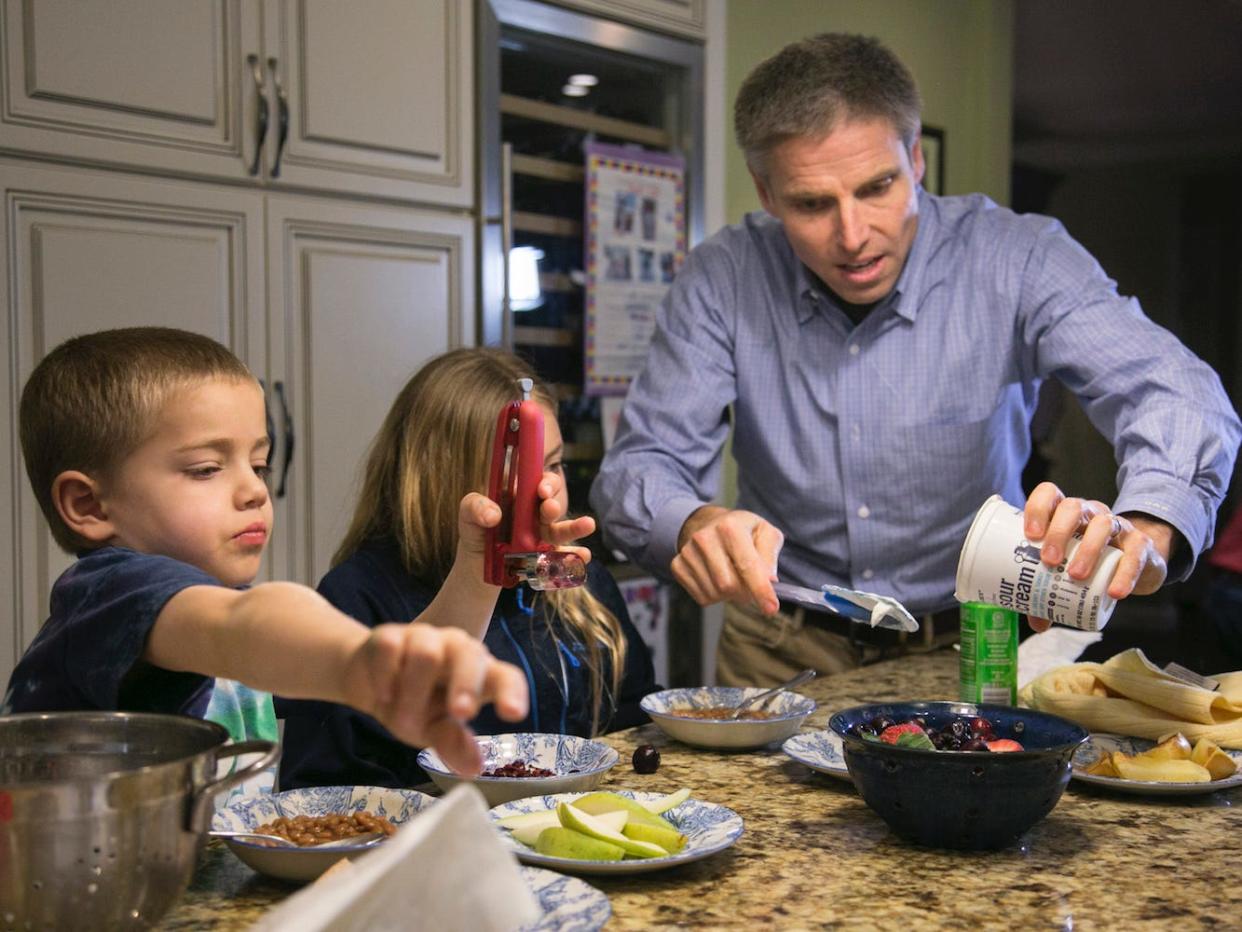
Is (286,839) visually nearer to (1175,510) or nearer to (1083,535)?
(1083,535)

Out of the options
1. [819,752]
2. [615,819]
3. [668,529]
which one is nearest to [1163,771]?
[819,752]

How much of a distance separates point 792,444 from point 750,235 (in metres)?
0.39

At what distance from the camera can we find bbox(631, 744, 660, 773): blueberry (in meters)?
1.36

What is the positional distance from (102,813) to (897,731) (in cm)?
70

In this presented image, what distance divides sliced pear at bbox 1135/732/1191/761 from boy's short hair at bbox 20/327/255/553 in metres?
0.99

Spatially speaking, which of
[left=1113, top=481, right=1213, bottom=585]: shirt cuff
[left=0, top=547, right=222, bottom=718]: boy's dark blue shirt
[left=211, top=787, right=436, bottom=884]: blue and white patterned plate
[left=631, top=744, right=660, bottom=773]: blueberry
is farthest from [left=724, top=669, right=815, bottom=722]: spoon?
[left=0, top=547, right=222, bottom=718]: boy's dark blue shirt

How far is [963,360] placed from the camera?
2.15 meters

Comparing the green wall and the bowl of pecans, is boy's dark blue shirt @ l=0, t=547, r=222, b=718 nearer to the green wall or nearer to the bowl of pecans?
the bowl of pecans

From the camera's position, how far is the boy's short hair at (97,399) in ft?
4.07

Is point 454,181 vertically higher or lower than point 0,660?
higher

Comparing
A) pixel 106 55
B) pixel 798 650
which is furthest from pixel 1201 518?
pixel 106 55

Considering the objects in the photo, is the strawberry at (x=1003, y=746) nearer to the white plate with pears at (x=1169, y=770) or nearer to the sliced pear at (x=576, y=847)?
the white plate with pears at (x=1169, y=770)

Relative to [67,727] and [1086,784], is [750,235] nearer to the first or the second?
[1086,784]

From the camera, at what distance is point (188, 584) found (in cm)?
96
